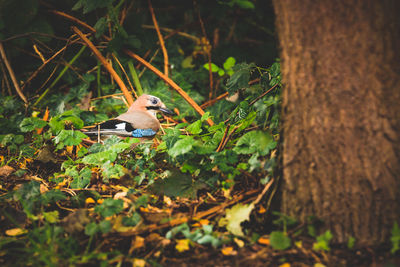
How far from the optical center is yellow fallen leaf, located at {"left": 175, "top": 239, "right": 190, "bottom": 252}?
174 centimetres

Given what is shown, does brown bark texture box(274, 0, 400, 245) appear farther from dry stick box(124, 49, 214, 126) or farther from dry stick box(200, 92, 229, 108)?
dry stick box(200, 92, 229, 108)

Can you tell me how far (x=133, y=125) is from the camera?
3.32m

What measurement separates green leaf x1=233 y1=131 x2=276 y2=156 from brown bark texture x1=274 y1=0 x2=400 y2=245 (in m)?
0.31

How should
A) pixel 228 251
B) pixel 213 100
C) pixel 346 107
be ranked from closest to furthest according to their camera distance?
pixel 346 107, pixel 228 251, pixel 213 100

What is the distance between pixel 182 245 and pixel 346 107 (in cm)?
106

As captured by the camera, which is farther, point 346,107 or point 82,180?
point 82,180

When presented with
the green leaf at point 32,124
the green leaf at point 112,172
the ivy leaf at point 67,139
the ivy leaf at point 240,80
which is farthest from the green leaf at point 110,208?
the green leaf at point 32,124

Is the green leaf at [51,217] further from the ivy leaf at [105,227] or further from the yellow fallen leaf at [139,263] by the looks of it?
the yellow fallen leaf at [139,263]

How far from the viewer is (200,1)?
190 inches

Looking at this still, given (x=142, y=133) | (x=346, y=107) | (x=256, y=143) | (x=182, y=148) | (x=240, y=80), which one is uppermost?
(x=346, y=107)

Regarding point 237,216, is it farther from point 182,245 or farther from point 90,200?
point 90,200

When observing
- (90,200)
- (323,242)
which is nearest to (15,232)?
(90,200)

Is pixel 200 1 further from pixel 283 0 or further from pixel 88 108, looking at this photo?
pixel 283 0

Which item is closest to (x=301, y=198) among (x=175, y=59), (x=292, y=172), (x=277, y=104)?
(x=292, y=172)
